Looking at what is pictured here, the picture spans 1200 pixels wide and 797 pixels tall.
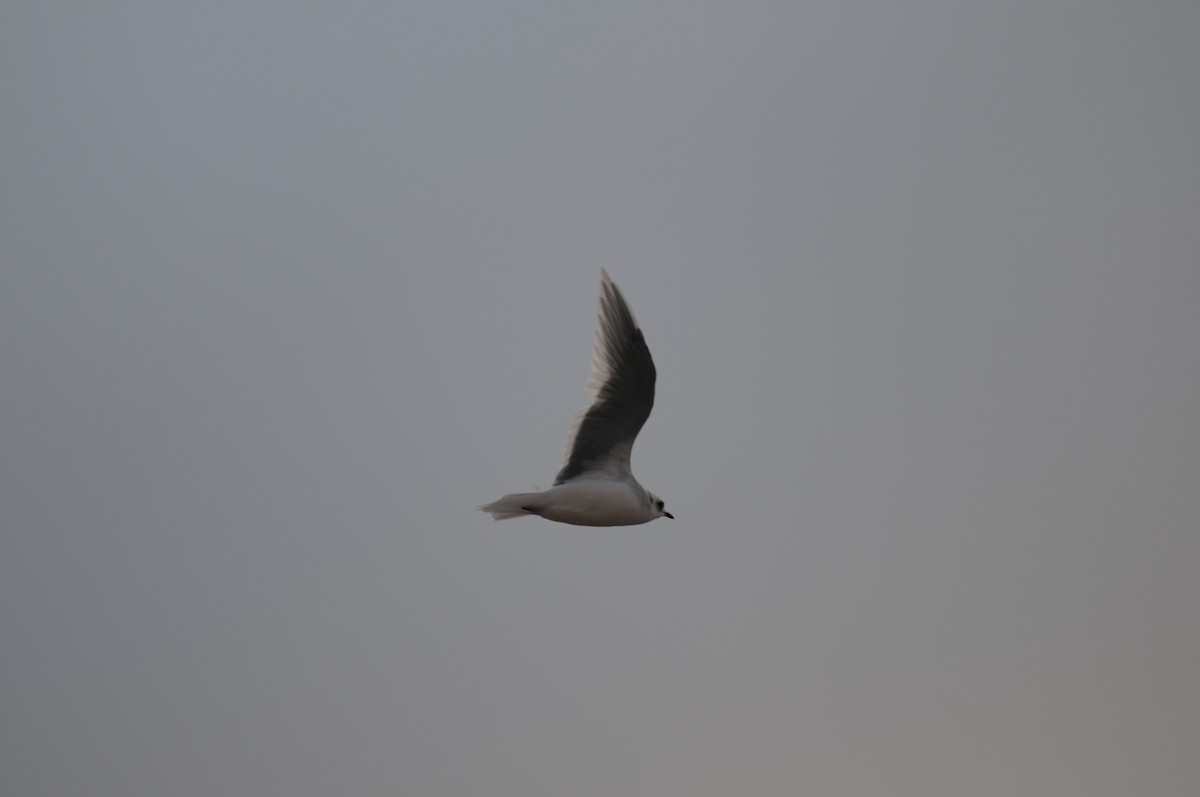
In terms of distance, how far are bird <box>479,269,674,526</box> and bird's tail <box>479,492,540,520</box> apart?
0.41 feet

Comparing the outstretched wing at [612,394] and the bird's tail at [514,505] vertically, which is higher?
the outstretched wing at [612,394]

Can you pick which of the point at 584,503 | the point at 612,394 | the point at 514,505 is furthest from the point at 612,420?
the point at 514,505

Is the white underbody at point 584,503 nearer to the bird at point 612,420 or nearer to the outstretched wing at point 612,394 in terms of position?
the bird at point 612,420

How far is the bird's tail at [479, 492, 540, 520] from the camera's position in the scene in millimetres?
3453

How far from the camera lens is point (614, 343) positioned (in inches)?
147

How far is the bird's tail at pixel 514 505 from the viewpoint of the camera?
11.3 ft

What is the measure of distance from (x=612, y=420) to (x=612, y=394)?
0.10 metres

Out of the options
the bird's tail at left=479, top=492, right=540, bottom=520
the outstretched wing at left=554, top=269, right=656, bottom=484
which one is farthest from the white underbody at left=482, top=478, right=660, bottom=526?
the outstretched wing at left=554, top=269, right=656, bottom=484

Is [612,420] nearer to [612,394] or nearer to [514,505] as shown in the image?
[612,394]

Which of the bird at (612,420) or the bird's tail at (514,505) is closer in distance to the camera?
the bird's tail at (514,505)

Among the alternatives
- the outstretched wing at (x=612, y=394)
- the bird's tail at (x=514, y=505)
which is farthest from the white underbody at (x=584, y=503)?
Answer: the outstretched wing at (x=612, y=394)

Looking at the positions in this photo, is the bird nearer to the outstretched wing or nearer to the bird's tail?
the outstretched wing

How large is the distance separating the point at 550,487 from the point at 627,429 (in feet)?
1.26

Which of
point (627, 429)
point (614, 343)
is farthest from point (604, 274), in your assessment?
point (627, 429)
